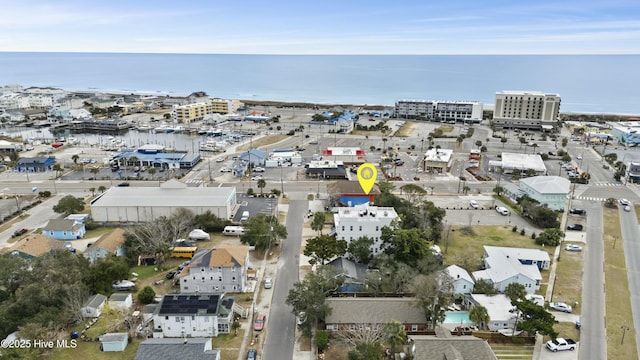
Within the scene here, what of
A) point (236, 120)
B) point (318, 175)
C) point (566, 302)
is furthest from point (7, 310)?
point (236, 120)

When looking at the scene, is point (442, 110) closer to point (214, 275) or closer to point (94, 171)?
point (94, 171)

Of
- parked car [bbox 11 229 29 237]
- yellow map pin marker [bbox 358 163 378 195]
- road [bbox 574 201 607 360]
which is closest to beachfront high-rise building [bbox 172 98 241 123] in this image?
parked car [bbox 11 229 29 237]

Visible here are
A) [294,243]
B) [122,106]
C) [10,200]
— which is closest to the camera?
[294,243]

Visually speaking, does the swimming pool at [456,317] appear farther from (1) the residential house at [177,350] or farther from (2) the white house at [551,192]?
(2) the white house at [551,192]

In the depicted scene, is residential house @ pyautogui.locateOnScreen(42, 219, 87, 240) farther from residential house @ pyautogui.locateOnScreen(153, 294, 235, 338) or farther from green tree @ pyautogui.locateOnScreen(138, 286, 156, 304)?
residential house @ pyautogui.locateOnScreen(153, 294, 235, 338)

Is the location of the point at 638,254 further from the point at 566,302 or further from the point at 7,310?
the point at 7,310

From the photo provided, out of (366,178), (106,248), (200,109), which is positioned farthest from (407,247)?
(200,109)
